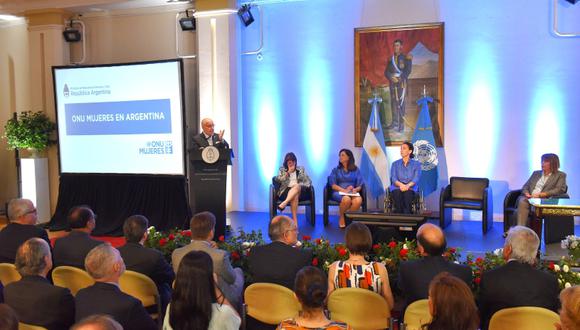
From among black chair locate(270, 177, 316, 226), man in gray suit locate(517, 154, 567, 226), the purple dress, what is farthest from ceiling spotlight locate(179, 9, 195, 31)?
man in gray suit locate(517, 154, 567, 226)

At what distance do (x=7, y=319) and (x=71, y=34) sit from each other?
8.54 metres

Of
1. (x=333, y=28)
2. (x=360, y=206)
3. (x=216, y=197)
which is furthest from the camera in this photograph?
(x=333, y=28)

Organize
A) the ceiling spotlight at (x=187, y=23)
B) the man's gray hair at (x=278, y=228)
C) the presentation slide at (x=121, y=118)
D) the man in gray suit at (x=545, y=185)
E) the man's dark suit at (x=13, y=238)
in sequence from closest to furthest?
1. the man's gray hair at (x=278, y=228)
2. the man's dark suit at (x=13, y=238)
3. the man in gray suit at (x=545, y=185)
4. the presentation slide at (x=121, y=118)
5. the ceiling spotlight at (x=187, y=23)

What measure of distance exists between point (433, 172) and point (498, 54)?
1.87 meters

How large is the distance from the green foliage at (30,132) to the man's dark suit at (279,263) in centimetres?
688

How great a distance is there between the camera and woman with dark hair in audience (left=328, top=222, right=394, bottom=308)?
3039 mm

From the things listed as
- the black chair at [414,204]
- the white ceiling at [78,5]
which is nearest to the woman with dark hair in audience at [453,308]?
the black chair at [414,204]

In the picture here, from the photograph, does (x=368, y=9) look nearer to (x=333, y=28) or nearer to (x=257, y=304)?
(x=333, y=28)

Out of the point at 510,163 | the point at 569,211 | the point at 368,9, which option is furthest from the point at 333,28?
the point at 569,211

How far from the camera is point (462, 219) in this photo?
7957mm

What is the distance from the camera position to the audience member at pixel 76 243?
3.77m

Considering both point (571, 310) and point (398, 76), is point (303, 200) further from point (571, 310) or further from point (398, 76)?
point (571, 310)

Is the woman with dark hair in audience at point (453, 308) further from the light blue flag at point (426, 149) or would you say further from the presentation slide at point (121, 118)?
the presentation slide at point (121, 118)

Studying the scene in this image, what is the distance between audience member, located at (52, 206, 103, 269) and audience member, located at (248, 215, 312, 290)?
1189mm
